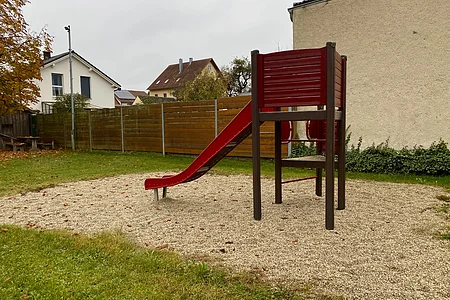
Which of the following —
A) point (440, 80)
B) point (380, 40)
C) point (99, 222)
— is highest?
point (380, 40)

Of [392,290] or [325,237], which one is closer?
[392,290]

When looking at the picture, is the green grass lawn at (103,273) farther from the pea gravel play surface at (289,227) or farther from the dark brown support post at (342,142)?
the dark brown support post at (342,142)

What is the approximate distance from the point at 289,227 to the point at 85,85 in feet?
88.9

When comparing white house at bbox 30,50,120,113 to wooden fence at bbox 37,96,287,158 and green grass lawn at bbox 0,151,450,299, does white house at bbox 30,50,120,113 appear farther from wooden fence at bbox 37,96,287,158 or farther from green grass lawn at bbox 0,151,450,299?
green grass lawn at bbox 0,151,450,299

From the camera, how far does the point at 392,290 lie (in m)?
2.54

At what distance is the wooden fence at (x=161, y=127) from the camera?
11.0 meters

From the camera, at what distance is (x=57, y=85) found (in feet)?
86.0

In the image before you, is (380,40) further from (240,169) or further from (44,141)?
(44,141)

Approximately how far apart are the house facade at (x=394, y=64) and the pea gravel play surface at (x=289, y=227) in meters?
2.78

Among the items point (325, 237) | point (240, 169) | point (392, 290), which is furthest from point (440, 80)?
point (392, 290)

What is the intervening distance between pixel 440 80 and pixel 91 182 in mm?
8786

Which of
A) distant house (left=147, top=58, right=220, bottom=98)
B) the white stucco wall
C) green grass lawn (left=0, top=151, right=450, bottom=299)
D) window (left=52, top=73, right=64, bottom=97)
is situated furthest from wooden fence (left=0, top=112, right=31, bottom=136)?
distant house (left=147, top=58, right=220, bottom=98)

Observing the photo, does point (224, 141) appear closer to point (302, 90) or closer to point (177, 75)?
point (302, 90)

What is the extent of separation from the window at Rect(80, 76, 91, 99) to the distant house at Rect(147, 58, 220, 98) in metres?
20.8
